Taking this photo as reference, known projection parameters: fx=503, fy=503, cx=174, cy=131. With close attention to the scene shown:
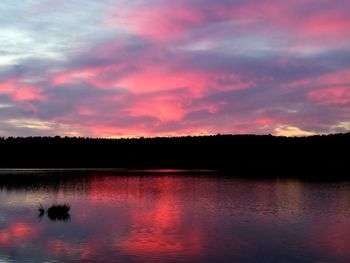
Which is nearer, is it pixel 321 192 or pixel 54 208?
pixel 54 208

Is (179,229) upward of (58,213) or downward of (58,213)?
downward

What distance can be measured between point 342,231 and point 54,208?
75.5 feet

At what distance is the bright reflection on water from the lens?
26219 millimetres

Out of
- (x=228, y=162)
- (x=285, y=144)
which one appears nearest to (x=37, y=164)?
(x=228, y=162)

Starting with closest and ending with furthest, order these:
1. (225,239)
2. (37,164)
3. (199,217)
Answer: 1. (225,239)
2. (199,217)
3. (37,164)

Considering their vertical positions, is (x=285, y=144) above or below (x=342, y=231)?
above

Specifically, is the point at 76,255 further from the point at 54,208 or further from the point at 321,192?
the point at 321,192

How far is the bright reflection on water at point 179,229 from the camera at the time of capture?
2622 cm

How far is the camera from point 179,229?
3519 centimetres

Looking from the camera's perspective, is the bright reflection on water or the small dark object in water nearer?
the bright reflection on water

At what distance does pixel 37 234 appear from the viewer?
3259 cm

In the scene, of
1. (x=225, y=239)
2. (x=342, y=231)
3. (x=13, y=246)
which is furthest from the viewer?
(x=342, y=231)

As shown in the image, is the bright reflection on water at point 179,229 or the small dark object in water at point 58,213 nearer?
the bright reflection on water at point 179,229

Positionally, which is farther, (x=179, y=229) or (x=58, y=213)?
(x=58, y=213)
